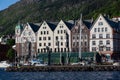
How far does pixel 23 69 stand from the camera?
378ft

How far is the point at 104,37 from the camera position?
138750mm

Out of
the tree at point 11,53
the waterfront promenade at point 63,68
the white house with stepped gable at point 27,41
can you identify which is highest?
the white house with stepped gable at point 27,41

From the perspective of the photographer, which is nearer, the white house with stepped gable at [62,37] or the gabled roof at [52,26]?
the white house with stepped gable at [62,37]

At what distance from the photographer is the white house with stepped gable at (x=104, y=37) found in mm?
137875

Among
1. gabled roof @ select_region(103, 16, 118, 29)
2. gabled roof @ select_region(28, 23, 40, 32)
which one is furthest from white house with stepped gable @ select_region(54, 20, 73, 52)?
gabled roof @ select_region(103, 16, 118, 29)

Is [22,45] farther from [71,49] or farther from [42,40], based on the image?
[71,49]

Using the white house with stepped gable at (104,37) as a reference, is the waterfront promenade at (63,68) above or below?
below

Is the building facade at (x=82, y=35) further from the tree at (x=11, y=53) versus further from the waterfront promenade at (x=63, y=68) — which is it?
the waterfront promenade at (x=63, y=68)

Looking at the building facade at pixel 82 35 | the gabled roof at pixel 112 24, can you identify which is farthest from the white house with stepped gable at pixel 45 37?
the gabled roof at pixel 112 24

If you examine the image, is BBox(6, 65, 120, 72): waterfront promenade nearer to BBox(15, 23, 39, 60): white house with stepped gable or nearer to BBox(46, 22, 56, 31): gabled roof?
BBox(46, 22, 56, 31): gabled roof

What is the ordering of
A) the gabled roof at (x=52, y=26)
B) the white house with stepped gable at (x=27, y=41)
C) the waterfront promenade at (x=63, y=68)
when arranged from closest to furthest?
the waterfront promenade at (x=63, y=68), the gabled roof at (x=52, y=26), the white house with stepped gable at (x=27, y=41)

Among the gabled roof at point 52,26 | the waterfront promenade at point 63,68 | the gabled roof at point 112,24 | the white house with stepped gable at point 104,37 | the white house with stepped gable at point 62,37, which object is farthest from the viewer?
the gabled roof at point 52,26

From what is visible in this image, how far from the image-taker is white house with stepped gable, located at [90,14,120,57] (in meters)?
138

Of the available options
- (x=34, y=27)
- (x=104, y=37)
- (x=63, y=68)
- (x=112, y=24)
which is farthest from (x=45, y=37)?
(x=63, y=68)
